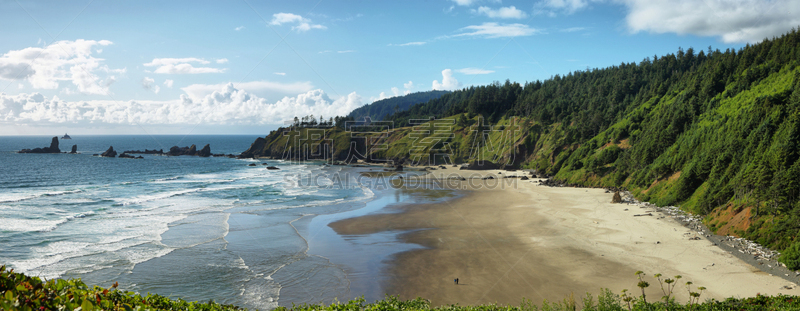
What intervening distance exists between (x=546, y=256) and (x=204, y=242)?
26924 millimetres

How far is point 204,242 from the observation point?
32.4 metres

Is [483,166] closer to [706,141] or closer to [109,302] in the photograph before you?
[706,141]

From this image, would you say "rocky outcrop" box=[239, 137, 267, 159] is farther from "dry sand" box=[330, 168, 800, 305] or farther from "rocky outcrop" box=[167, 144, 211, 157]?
"dry sand" box=[330, 168, 800, 305]

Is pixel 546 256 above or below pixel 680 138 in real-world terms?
below

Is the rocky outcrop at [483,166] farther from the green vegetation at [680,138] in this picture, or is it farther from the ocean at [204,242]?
the ocean at [204,242]

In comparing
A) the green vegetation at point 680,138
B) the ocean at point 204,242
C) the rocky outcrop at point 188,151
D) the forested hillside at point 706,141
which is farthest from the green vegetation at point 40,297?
the rocky outcrop at point 188,151

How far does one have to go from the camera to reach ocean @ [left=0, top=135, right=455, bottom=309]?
76.7 ft

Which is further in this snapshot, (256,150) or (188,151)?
(188,151)

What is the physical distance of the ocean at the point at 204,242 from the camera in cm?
2339

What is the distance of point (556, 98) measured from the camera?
128 metres

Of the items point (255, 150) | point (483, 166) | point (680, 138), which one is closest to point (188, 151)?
point (255, 150)

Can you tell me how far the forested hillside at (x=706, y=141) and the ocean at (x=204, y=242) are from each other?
27.5 m

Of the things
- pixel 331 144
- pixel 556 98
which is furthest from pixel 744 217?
pixel 331 144

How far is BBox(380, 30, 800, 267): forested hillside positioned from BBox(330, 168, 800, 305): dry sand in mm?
4439
